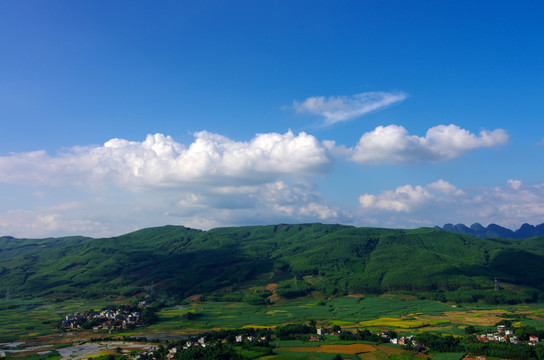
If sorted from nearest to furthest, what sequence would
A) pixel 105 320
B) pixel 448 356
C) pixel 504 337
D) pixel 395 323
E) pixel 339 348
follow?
pixel 448 356 < pixel 339 348 < pixel 504 337 < pixel 395 323 < pixel 105 320

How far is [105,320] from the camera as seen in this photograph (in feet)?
353

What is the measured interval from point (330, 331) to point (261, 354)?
81.8 ft

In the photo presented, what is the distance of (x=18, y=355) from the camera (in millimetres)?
72500

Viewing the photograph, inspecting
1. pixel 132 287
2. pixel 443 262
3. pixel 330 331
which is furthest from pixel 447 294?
pixel 132 287

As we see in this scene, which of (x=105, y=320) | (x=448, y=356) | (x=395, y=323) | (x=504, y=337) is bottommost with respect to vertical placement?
(x=395, y=323)

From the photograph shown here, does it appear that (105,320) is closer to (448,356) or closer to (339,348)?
(339,348)

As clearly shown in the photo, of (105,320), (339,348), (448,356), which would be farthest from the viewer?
(105,320)

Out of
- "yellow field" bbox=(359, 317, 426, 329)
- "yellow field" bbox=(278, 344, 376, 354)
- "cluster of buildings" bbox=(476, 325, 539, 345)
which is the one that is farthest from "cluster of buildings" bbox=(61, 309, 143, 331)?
"cluster of buildings" bbox=(476, 325, 539, 345)

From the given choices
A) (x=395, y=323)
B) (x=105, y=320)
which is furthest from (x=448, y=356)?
Result: (x=105, y=320)

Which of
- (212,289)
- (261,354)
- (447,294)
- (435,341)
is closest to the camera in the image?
(261,354)

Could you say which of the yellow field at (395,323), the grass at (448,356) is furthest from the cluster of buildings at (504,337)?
the yellow field at (395,323)

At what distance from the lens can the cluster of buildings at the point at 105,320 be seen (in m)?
103

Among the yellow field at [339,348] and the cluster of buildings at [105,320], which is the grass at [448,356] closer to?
the yellow field at [339,348]

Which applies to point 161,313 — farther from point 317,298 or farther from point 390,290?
point 390,290
